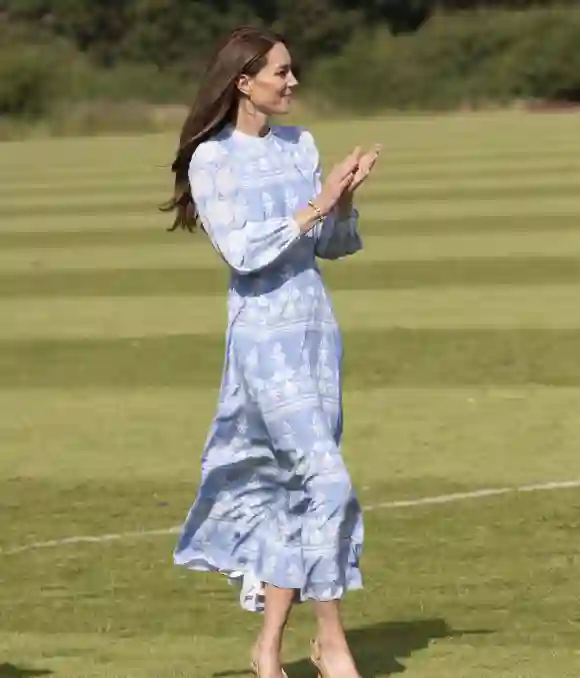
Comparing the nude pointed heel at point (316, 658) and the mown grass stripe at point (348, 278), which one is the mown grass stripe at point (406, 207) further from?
the nude pointed heel at point (316, 658)

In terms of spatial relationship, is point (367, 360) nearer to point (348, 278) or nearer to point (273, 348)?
point (348, 278)

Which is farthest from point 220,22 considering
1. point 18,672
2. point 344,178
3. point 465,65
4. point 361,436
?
point 344,178

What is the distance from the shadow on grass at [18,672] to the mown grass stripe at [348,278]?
846cm

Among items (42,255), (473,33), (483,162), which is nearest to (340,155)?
(483,162)

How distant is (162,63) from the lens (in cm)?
8075

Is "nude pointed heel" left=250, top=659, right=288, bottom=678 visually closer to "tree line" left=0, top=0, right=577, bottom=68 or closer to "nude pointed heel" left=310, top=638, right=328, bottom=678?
"nude pointed heel" left=310, top=638, right=328, bottom=678

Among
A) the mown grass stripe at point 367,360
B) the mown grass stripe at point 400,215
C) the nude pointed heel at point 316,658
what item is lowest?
the mown grass stripe at point 400,215

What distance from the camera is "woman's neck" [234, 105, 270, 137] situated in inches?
211

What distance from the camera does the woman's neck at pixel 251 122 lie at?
5.36 m

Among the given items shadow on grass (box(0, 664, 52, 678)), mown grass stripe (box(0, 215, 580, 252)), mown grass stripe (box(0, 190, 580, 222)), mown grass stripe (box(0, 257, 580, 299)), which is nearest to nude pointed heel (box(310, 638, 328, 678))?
shadow on grass (box(0, 664, 52, 678))

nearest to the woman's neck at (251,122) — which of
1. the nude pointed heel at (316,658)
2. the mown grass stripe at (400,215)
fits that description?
the nude pointed heel at (316,658)

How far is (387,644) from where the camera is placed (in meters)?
5.93

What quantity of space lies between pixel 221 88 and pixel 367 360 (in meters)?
5.92

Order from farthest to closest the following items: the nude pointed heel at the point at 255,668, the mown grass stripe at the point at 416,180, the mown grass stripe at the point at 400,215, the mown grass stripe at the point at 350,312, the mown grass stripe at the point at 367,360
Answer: the mown grass stripe at the point at 416,180 → the mown grass stripe at the point at 400,215 → the mown grass stripe at the point at 350,312 → the mown grass stripe at the point at 367,360 → the nude pointed heel at the point at 255,668
